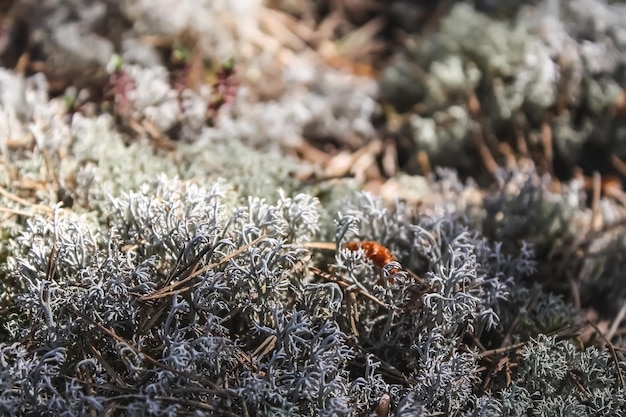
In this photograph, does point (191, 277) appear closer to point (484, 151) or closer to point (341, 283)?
point (341, 283)

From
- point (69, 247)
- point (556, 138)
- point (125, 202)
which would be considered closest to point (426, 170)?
point (556, 138)

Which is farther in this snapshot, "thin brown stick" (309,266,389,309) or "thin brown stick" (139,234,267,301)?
"thin brown stick" (309,266,389,309)

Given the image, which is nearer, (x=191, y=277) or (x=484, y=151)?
(x=191, y=277)

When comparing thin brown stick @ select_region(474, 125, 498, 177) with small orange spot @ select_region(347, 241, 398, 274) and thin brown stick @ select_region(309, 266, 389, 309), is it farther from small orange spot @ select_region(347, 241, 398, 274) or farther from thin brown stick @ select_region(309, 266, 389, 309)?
thin brown stick @ select_region(309, 266, 389, 309)

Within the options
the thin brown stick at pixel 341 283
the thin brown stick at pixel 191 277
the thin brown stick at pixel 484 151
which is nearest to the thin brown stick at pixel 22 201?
the thin brown stick at pixel 191 277

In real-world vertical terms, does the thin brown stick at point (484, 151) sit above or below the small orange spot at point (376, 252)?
below

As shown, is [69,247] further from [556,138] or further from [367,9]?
[367,9]

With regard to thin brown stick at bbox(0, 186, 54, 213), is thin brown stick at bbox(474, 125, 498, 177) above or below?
below

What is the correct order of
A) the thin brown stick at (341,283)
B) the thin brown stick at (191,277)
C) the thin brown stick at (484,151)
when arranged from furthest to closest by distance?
the thin brown stick at (484,151) → the thin brown stick at (341,283) → the thin brown stick at (191,277)

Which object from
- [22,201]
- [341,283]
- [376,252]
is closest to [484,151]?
[376,252]

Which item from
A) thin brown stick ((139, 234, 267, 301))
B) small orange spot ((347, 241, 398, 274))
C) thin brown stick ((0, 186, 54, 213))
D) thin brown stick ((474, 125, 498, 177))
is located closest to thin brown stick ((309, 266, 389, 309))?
small orange spot ((347, 241, 398, 274))

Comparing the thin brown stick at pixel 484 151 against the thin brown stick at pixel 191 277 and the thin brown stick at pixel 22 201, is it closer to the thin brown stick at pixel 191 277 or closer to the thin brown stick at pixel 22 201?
the thin brown stick at pixel 191 277
